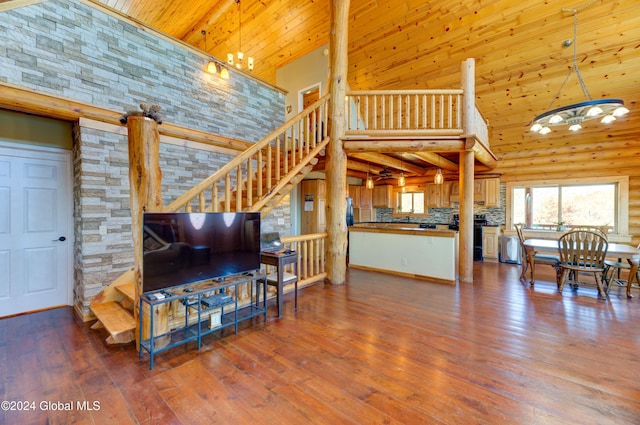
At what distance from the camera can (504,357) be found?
2.38m

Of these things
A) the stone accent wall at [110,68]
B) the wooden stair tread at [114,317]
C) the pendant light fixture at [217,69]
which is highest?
the pendant light fixture at [217,69]

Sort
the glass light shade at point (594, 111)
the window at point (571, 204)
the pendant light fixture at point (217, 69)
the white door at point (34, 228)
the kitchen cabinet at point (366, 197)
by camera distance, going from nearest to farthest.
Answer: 1. the glass light shade at point (594, 111)
2. the white door at point (34, 228)
3. the pendant light fixture at point (217, 69)
4. the window at point (571, 204)
5. the kitchen cabinet at point (366, 197)

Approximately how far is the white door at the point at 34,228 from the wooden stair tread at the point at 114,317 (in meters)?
1.10

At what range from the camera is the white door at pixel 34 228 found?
3266 mm

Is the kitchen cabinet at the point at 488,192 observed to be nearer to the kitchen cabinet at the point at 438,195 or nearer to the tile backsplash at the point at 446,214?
the tile backsplash at the point at 446,214

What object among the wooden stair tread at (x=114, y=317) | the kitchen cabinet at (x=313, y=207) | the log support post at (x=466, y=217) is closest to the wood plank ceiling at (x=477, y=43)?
the log support post at (x=466, y=217)

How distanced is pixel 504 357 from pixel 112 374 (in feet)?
11.0

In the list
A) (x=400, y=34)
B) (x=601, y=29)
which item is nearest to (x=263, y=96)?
(x=400, y=34)

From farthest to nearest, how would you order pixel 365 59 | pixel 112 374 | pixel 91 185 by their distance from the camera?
pixel 365 59, pixel 91 185, pixel 112 374

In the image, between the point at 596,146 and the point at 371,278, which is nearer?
the point at 371,278

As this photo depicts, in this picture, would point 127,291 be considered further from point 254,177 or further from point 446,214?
point 446,214

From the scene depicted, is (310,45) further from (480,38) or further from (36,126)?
(36,126)

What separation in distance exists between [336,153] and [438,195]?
15.3 feet

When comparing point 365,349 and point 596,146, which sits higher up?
point 596,146
